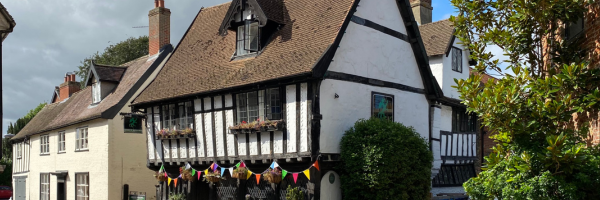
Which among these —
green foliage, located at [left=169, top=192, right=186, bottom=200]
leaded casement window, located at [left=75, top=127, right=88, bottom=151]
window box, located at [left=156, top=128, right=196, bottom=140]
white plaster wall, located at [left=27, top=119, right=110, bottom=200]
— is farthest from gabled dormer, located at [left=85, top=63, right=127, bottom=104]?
green foliage, located at [left=169, top=192, right=186, bottom=200]

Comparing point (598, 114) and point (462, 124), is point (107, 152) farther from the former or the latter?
point (598, 114)

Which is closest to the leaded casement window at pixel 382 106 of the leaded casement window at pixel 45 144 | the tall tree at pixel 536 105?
the tall tree at pixel 536 105

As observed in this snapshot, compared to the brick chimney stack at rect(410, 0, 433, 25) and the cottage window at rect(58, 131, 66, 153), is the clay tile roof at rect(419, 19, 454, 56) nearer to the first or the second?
the brick chimney stack at rect(410, 0, 433, 25)

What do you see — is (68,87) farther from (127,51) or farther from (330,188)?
(330,188)

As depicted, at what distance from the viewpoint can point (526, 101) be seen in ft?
26.6

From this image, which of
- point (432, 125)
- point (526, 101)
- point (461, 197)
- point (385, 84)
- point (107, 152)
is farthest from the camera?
point (107, 152)

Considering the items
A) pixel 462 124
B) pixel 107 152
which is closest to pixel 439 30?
pixel 462 124

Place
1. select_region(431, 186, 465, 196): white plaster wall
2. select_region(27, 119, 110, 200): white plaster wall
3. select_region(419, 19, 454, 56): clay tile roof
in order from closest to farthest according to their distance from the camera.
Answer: select_region(431, 186, 465, 196): white plaster wall → select_region(419, 19, 454, 56): clay tile roof → select_region(27, 119, 110, 200): white plaster wall

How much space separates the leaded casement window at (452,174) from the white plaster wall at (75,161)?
420 inches

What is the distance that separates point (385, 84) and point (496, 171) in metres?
7.49

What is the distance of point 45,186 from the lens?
27.4 m

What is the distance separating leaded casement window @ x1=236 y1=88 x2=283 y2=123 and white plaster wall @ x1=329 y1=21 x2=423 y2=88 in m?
1.60

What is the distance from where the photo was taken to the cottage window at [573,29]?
855 cm

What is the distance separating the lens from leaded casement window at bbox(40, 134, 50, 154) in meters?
27.4
